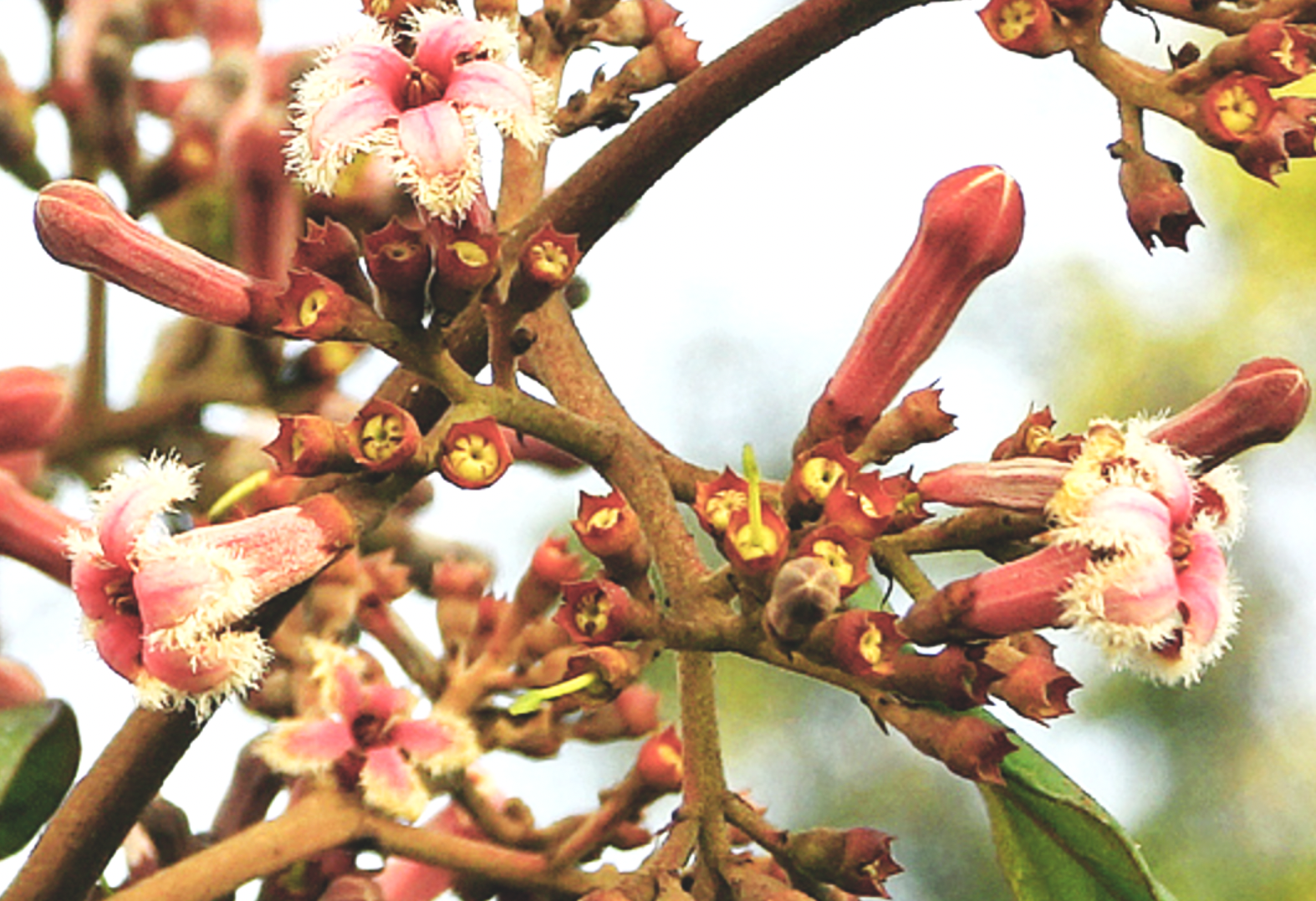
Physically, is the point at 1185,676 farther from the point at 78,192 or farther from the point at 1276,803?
the point at 1276,803

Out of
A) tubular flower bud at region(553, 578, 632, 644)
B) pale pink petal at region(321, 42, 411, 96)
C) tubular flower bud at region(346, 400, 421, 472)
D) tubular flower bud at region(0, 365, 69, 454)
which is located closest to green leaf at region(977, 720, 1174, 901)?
tubular flower bud at region(553, 578, 632, 644)

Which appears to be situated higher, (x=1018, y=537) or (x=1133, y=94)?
(x=1133, y=94)

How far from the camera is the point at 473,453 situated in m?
0.83

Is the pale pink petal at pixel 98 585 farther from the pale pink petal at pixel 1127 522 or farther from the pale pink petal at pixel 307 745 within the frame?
the pale pink petal at pixel 1127 522

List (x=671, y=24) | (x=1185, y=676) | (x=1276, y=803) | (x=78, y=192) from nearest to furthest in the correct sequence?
(x=1185, y=676), (x=78, y=192), (x=671, y=24), (x=1276, y=803)

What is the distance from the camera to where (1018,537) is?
2.78ft

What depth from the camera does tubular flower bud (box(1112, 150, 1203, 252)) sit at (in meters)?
0.91

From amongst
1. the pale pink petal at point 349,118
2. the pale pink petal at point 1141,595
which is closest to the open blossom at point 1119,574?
the pale pink petal at point 1141,595

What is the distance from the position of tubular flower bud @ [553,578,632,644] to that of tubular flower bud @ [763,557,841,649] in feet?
0.24

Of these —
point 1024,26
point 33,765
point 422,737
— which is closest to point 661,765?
point 422,737

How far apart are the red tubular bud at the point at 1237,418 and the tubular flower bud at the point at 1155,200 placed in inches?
2.8

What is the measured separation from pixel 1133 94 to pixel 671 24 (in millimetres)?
250

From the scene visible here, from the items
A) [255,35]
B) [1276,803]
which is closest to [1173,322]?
[1276,803]

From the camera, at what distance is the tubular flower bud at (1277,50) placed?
34.7 inches
